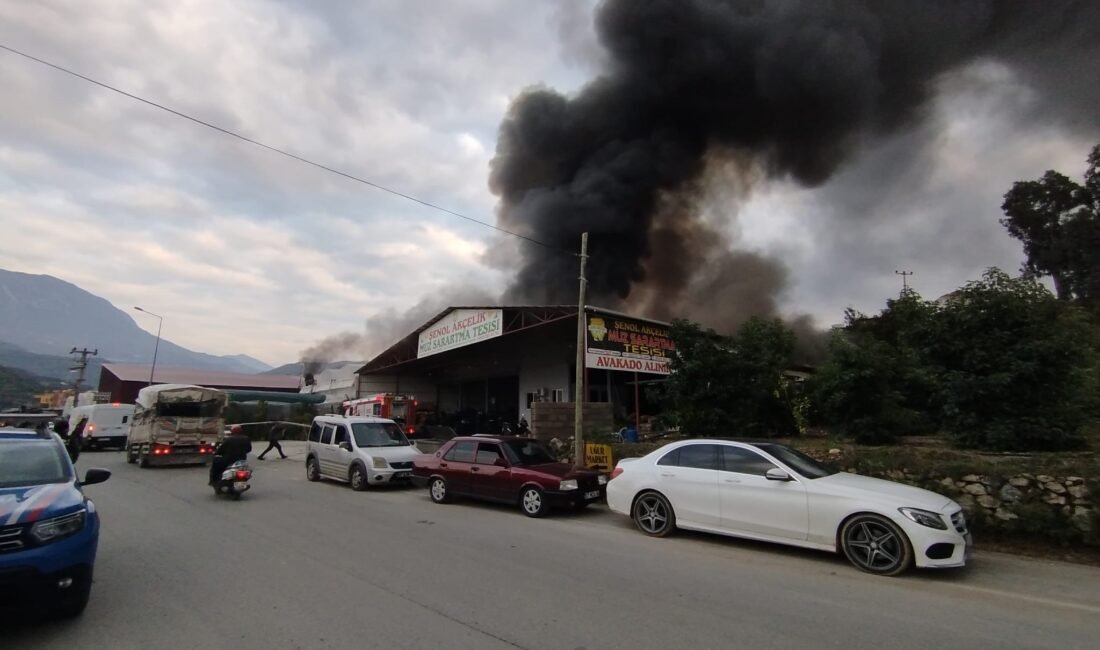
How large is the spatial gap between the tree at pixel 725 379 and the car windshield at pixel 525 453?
488cm

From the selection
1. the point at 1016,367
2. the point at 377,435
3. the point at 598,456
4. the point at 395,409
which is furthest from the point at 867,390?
the point at 395,409

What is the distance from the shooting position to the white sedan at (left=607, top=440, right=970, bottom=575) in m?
5.95

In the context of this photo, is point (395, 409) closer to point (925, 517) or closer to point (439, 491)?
point (439, 491)

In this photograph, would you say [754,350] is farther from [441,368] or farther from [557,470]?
[441,368]

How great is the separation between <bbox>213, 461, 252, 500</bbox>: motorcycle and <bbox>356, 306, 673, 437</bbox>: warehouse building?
25.0ft

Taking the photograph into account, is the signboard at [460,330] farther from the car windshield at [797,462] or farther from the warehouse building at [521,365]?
the car windshield at [797,462]

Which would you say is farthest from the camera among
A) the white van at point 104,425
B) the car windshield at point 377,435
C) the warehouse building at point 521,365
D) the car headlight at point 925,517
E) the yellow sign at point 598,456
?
the white van at point 104,425

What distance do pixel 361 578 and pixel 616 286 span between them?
27081 mm

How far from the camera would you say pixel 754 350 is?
14.5 m

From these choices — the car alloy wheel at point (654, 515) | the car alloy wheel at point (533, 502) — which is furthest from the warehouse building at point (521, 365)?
the car alloy wheel at point (654, 515)

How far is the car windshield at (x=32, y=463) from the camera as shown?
15.5ft

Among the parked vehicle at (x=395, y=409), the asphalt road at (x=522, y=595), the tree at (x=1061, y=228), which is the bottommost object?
the asphalt road at (x=522, y=595)

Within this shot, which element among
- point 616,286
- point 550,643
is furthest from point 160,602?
point 616,286

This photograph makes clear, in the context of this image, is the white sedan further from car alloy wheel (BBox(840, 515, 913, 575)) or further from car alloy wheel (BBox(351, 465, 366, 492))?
car alloy wheel (BBox(351, 465, 366, 492))
